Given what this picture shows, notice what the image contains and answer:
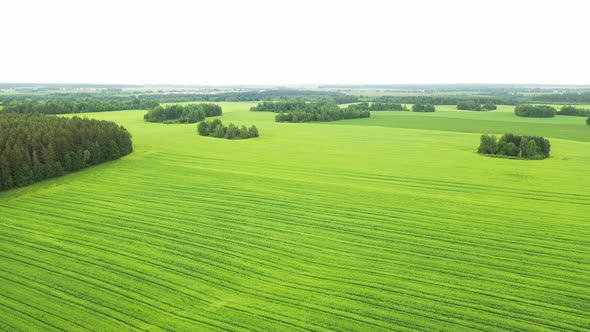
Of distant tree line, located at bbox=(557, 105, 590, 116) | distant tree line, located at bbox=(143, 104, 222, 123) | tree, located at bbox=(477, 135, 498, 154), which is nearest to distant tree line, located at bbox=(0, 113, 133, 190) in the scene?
distant tree line, located at bbox=(143, 104, 222, 123)

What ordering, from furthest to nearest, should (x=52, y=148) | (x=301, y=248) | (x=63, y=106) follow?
1. (x=63, y=106)
2. (x=52, y=148)
3. (x=301, y=248)

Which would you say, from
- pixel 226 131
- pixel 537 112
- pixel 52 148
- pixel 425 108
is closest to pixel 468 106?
pixel 425 108

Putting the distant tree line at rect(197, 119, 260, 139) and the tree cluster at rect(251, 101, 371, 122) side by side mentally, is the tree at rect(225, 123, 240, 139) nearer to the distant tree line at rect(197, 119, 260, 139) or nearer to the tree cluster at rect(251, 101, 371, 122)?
the distant tree line at rect(197, 119, 260, 139)

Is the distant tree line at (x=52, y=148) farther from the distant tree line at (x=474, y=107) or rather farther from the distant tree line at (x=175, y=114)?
the distant tree line at (x=474, y=107)

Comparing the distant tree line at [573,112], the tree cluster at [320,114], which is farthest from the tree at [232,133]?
the distant tree line at [573,112]

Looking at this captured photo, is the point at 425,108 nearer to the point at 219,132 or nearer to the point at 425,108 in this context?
the point at 425,108

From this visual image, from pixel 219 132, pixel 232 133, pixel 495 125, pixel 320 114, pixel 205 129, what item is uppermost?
pixel 320 114
